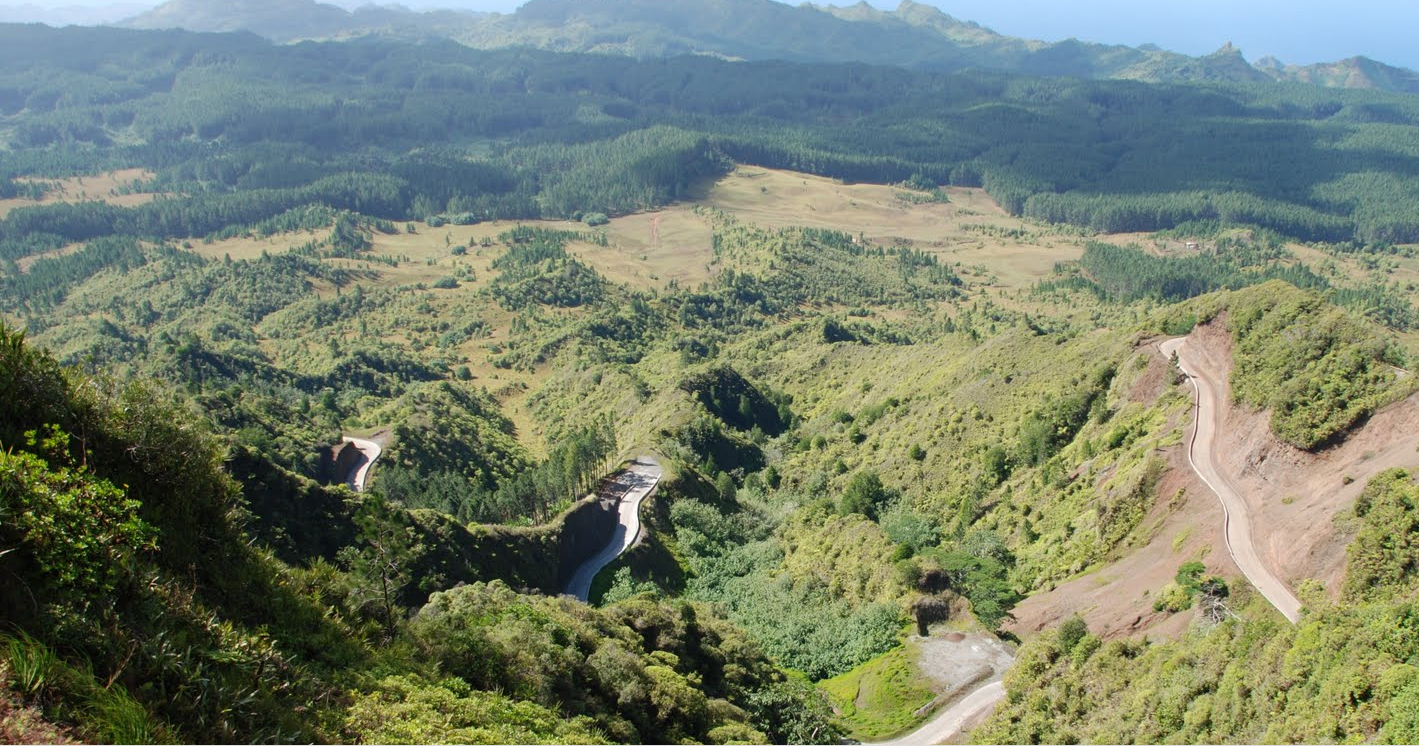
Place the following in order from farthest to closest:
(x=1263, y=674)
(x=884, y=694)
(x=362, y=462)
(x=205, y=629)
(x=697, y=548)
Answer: (x=362, y=462) < (x=697, y=548) < (x=884, y=694) < (x=1263, y=674) < (x=205, y=629)

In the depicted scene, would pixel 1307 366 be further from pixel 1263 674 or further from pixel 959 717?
pixel 959 717

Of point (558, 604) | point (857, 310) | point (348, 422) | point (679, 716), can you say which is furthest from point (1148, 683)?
point (857, 310)

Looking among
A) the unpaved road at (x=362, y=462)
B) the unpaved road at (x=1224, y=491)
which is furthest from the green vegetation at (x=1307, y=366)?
the unpaved road at (x=362, y=462)

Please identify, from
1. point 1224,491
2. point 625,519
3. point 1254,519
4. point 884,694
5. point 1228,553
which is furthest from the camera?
point 625,519

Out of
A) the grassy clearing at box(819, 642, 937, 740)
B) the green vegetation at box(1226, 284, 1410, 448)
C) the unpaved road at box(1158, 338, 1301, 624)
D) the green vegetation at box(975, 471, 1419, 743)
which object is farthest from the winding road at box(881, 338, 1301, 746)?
the green vegetation at box(1226, 284, 1410, 448)

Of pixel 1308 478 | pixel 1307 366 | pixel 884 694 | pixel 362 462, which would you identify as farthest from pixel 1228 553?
pixel 362 462

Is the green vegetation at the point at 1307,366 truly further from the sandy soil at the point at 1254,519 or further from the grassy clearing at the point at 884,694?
the grassy clearing at the point at 884,694
